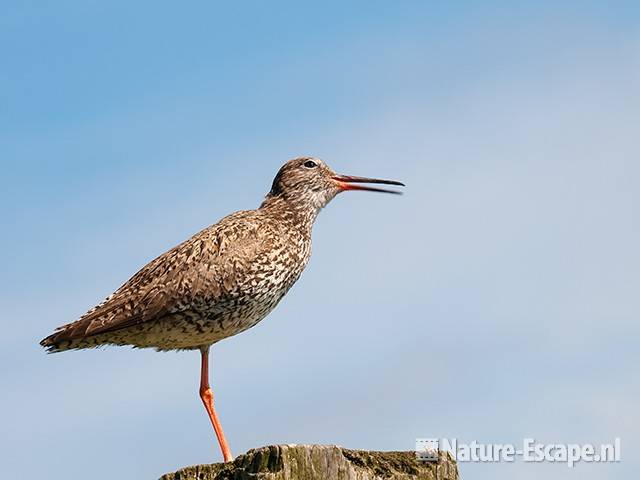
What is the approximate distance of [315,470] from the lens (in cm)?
713

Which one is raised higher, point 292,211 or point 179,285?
point 292,211

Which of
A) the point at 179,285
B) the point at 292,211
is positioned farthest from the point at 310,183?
the point at 179,285

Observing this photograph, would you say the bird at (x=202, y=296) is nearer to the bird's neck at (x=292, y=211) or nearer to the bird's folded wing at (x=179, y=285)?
the bird's folded wing at (x=179, y=285)

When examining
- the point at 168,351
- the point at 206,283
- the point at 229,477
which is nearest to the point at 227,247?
the point at 206,283

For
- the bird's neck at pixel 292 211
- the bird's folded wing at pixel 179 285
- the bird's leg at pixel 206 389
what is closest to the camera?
the bird's folded wing at pixel 179 285

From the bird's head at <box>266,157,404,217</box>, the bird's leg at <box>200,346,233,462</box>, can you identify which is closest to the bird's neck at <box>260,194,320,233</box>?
the bird's head at <box>266,157,404,217</box>

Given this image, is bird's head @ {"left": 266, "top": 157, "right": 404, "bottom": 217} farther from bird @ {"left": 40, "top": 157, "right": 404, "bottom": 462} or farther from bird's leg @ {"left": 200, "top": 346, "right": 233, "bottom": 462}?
bird's leg @ {"left": 200, "top": 346, "right": 233, "bottom": 462}

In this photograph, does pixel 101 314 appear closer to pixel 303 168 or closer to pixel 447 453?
pixel 303 168

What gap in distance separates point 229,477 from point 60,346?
7.65 metres

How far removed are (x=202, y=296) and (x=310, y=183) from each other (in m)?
3.43

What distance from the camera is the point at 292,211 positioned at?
16406mm

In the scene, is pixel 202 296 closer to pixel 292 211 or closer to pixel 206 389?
pixel 206 389

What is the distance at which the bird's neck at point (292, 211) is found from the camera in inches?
637

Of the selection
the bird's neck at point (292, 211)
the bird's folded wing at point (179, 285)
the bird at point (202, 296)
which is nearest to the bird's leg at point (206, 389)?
the bird at point (202, 296)
